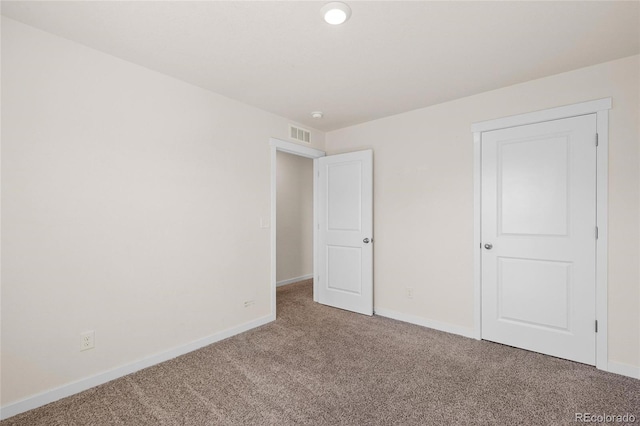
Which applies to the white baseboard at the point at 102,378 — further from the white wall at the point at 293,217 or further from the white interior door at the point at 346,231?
the white wall at the point at 293,217

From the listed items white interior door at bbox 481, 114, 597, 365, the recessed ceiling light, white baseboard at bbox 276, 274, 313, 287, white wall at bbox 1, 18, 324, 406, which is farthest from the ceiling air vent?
white baseboard at bbox 276, 274, 313, 287

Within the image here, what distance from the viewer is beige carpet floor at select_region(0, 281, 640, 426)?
1851mm

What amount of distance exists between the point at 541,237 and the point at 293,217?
385cm

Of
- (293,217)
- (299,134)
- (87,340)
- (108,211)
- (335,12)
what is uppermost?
(335,12)

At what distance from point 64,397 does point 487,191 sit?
12.7 feet

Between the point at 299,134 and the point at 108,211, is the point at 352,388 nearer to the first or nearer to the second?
the point at 108,211

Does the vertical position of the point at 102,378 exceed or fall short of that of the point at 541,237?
it falls short

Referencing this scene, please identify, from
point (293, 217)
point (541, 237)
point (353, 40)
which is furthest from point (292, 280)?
point (353, 40)

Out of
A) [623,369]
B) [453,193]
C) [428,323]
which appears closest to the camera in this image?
[623,369]

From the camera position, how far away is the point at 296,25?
190cm

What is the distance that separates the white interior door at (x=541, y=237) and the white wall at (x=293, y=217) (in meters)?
3.35

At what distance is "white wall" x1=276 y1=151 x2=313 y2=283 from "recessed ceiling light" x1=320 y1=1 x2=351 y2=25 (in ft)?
11.7

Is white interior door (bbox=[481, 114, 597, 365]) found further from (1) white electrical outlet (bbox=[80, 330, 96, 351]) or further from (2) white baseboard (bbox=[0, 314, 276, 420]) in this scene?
(1) white electrical outlet (bbox=[80, 330, 96, 351])

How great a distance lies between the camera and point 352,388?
7.05 ft
